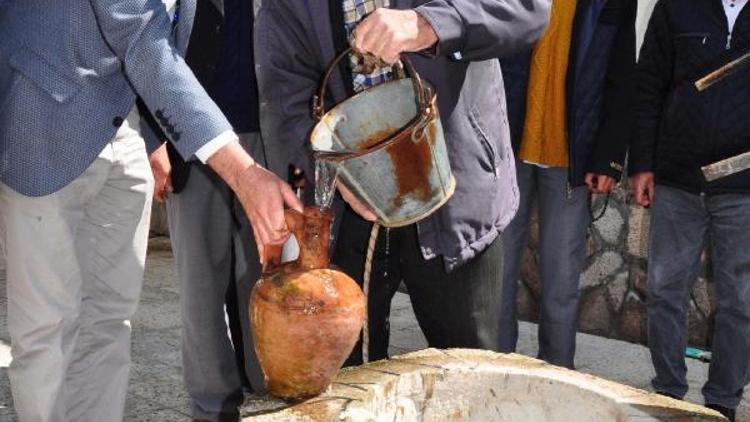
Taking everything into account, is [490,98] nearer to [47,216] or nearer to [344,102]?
[344,102]

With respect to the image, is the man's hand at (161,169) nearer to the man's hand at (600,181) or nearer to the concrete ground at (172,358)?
the concrete ground at (172,358)

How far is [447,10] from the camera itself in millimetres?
2291

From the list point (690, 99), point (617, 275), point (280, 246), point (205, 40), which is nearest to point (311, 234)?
point (280, 246)

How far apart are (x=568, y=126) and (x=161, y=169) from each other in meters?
1.69

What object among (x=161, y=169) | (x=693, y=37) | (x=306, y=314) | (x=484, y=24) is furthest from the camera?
(x=693, y=37)

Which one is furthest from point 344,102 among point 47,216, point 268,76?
point 47,216

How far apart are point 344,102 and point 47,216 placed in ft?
3.82

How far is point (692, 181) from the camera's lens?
3969 millimetres

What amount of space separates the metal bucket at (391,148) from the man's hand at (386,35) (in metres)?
0.07

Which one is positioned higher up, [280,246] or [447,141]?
[447,141]

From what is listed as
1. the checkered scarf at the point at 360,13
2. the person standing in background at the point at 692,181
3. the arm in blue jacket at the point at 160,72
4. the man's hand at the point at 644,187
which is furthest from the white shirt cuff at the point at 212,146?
the man's hand at the point at 644,187

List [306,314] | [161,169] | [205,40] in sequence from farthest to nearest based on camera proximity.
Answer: [161,169], [205,40], [306,314]

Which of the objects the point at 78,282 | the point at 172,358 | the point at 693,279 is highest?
the point at 78,282

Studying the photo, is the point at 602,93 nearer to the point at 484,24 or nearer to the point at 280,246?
the point at 484,24
